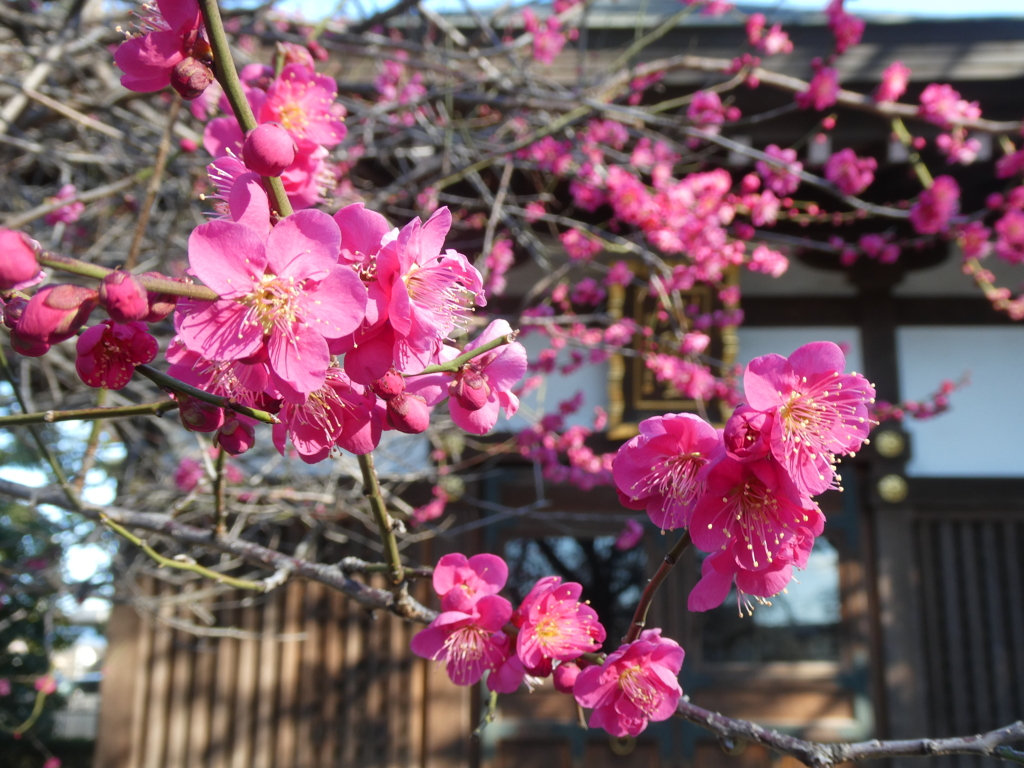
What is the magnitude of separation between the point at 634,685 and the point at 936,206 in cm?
251

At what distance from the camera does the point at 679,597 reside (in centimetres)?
323

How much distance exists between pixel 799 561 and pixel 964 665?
3.01 m

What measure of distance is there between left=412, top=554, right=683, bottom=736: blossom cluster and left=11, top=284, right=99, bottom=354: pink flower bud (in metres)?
0.53

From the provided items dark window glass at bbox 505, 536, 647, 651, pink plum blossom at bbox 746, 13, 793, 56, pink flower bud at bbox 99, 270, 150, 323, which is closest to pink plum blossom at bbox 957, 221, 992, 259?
pink plum blossom at bbox 746, 13, 793, 56

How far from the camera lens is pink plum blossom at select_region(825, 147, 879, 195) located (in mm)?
2682

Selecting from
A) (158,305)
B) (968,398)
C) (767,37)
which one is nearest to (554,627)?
(158,305)

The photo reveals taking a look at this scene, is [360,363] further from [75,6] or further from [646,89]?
[646,89]

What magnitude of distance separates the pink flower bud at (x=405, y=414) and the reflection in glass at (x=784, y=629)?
2.83 meters

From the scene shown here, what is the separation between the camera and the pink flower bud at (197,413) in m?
0.67

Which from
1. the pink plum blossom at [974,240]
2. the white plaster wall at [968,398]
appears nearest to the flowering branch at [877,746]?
the pink plum blossom at [974,240]

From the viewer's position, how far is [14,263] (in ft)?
1.66

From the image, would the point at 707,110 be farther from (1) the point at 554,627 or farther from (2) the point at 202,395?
(2) the point at 202,395

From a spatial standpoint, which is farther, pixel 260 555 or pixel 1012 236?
pixel 1012 236

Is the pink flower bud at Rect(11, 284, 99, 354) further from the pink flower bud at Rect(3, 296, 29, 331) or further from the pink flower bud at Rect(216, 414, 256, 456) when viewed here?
the pink flower bud at Rect(216, 414, 256, 456)
